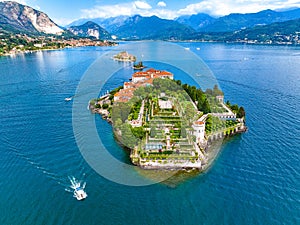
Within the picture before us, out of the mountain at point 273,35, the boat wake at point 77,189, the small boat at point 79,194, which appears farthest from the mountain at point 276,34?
the small boat at point 79,194

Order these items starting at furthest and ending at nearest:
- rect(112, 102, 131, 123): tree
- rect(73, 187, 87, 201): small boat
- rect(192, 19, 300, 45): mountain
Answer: rect(192, 19, 300, 45): mountain
rect(112, 102, 131, 123): tree
rect(73, 187, 87, 201): small boat

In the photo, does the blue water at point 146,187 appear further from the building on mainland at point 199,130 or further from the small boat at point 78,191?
the building on mainland at point 199,130

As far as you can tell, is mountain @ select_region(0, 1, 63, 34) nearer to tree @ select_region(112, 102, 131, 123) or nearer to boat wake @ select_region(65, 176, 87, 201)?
tree @ select_region(112, 102, 131, 123)

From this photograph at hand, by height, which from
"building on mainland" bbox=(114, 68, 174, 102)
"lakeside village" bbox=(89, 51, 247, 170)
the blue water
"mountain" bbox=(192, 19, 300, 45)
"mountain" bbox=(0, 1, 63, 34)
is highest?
"mountain" bbox=(0, 1, 63, 34)

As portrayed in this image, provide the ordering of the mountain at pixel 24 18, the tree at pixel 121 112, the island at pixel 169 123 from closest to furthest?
1. the island at pixel 169 123
2. the tree at pixel 121 112
3. the mountain at pixel 24 18

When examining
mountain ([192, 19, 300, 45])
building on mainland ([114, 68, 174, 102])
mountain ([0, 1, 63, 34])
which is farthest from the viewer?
mountain ([0, 1, 63, 34])

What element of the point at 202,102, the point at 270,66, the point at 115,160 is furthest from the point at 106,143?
the point at 270,66

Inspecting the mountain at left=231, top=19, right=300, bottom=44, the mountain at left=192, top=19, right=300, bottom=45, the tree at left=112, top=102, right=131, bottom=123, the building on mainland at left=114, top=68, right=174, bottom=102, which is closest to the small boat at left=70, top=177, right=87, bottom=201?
the tree at left=112, top=102, right=131, bottom=123

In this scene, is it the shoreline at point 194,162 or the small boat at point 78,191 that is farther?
the shoreline at point 194,162
